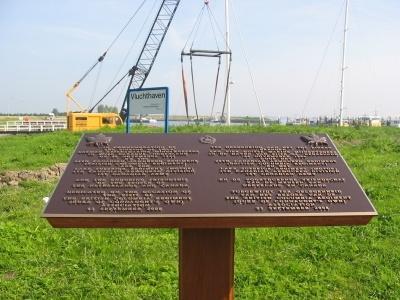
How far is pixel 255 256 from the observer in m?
5.46

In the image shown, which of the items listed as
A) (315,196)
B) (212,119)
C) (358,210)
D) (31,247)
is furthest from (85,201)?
(212,119)

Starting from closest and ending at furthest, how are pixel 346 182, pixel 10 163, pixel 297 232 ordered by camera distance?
pixel 346 182, pixel 297 232, pixel 10 163

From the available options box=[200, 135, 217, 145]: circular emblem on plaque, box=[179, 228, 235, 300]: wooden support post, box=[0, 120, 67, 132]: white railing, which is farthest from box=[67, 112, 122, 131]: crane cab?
box=[179, 228, 235, 300]: wooden support post

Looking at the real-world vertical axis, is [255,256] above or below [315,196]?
below

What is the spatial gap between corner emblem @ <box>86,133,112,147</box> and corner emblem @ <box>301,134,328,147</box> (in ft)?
5.12

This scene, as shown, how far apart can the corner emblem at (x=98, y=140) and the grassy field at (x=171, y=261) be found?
153 cm

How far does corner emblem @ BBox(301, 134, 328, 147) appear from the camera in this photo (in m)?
3.86

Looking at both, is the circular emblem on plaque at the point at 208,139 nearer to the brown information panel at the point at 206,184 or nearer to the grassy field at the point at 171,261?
the brown information panel at the point at 206,184

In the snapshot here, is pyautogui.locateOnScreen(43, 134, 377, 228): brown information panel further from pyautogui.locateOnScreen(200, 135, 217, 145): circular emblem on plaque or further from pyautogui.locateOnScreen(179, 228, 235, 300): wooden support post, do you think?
pyautogui.locateOnScreen(179, 228, 235, 300): wooden support post

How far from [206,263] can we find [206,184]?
54 centimetres

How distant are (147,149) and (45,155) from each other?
9.23 m

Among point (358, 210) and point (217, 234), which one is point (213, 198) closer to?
point (217, 234)

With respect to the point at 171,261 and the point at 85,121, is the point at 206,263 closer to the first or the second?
the point at 171,261

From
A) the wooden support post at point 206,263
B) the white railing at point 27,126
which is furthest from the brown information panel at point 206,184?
the white railing at point 27,126
